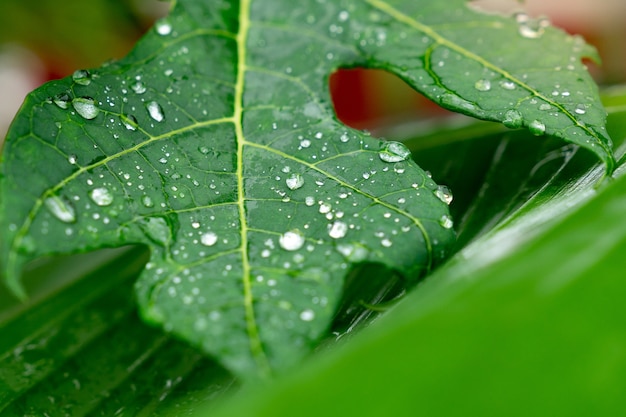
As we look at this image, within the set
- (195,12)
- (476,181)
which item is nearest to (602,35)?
(476,181)

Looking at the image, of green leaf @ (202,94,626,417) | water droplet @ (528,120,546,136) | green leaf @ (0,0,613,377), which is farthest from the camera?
water droplet @ (528,120,546,136)

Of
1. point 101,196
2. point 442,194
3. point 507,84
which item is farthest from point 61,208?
point 507,84

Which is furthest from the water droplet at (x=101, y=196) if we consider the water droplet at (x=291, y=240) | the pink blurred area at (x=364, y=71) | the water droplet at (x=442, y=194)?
the pink blurred area at (x=364, y=71)

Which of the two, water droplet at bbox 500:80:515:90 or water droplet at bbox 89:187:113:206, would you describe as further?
water droplet at bbox 500:80:515:90

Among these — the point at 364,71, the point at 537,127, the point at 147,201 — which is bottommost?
the point at 364,71

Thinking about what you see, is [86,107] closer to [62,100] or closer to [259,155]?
[62,100]

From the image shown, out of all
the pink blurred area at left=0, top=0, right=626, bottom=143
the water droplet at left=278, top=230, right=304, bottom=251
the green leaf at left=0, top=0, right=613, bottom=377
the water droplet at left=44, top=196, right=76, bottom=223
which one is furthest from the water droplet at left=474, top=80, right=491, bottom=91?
the pink blurred area at left=0, top=0, right=626, bottom=143

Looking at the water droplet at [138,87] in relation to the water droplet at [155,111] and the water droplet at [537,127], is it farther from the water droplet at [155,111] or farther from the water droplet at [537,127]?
the water droplet at [537,127]

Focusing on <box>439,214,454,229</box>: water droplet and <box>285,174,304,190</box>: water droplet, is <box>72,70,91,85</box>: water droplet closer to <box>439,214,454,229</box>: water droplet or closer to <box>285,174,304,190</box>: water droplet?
<box>285,174,304,190</box>: water droplet
